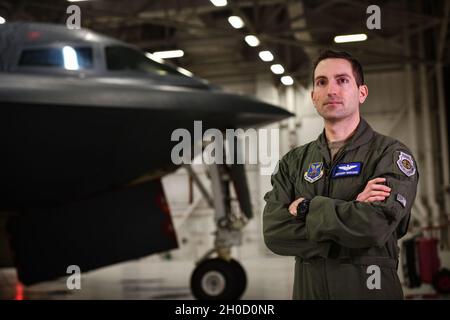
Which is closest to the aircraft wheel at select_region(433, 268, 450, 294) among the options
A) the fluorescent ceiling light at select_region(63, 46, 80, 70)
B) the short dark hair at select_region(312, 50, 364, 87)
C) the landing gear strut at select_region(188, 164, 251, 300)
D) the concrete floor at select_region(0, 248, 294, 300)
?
the concrete floor at select_region(0, 248, 294, 300)

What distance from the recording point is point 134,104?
6.49 m

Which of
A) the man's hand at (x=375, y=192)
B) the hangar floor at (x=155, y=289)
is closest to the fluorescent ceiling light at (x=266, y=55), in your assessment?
the hangar floor at (x=155, y=289)

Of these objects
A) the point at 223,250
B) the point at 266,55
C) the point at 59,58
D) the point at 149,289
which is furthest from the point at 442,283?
the point at 59,58

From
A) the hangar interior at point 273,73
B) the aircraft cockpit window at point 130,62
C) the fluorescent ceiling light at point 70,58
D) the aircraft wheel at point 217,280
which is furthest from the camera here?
the hangar interior at point 273,73

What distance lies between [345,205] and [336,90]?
387mm

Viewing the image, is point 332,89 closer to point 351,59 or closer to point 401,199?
point 351,59

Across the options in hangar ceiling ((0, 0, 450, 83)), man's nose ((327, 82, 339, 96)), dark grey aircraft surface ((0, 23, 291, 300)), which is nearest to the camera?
man's nose ((327, 82, 339, 96))

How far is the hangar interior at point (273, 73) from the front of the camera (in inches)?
453

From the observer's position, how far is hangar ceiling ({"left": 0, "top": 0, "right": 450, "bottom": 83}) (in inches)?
498

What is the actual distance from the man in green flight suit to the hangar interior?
708 centimetres

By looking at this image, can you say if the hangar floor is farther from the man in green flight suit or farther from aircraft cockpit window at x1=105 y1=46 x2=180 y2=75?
the man in green flight suit

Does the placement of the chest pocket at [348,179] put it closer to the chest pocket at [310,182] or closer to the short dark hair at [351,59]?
the chest pocket at [310,182]

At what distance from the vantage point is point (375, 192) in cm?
174

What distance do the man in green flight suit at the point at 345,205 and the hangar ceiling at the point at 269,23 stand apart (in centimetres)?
881
